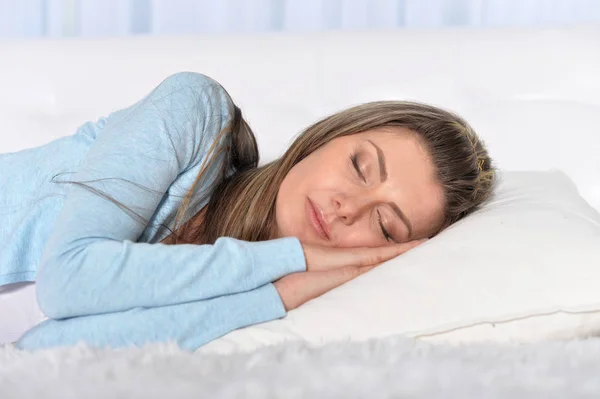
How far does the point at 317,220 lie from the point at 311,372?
493mm

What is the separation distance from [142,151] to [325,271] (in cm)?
35

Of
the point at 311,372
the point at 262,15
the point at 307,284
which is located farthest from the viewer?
the point at 262,15

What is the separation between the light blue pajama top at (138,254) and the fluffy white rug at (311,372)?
178mm

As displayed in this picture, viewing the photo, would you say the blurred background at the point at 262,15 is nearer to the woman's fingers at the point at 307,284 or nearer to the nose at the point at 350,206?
the nose at the point at 350,206

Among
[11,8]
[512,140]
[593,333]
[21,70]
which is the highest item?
[11,8]

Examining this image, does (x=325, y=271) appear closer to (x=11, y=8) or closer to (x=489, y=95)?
(x=489, y=95)

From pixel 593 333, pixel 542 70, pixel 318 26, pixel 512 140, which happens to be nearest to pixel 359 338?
pixel 593 333

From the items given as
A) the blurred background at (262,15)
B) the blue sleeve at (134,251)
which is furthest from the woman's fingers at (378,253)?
the blurred background at (262,15)

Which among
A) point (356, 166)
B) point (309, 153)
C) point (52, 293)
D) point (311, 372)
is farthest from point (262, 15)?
point (311, 372)

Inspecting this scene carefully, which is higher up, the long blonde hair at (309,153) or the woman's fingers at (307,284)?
the long blonde hair at (309,153)

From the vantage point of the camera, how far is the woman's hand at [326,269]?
110 cm

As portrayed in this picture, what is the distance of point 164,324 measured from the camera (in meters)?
1.03

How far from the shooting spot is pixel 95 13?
8.30ft

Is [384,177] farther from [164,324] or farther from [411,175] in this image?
[164,324]
